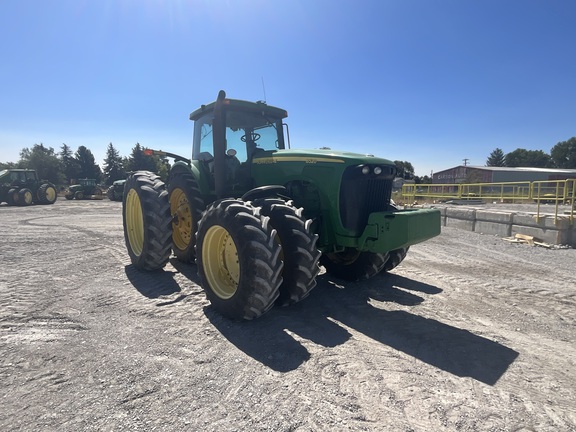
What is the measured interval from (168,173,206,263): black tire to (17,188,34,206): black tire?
21769 millimetres

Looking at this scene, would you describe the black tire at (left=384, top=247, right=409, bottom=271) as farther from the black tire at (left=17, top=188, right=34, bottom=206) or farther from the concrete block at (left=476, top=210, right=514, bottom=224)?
the black tire at (left=17, top=188, right=34, bottom=206)

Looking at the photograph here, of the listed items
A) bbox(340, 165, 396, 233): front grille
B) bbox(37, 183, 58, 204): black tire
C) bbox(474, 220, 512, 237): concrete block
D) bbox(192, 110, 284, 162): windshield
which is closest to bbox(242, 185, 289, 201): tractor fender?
bbox(340, 165, 396, 233): front grille

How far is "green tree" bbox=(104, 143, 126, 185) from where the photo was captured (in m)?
72.0

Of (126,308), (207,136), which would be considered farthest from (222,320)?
(207,136)

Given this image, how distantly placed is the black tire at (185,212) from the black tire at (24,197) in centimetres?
2177

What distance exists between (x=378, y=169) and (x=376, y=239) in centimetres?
88

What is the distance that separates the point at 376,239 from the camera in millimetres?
3801

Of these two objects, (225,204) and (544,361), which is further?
(225,204)

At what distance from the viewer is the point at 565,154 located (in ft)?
281

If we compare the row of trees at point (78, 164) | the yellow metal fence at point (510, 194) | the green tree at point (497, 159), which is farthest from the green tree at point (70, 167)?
the green tree at point (497, 159)

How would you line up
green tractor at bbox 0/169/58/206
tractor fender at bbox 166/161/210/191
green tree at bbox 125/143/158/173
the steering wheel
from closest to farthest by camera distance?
the steering wheel, tractor fender at bbox 166/161/210/191, green tractor at bbox 0/169/58/206, green tree at bbox 125/143/158/173

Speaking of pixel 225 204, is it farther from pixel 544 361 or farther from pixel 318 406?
pixel 544 361

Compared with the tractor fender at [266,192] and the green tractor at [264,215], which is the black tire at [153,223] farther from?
the tractor fender at [266,192]

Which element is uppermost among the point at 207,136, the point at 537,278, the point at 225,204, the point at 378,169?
the point at 207,136
